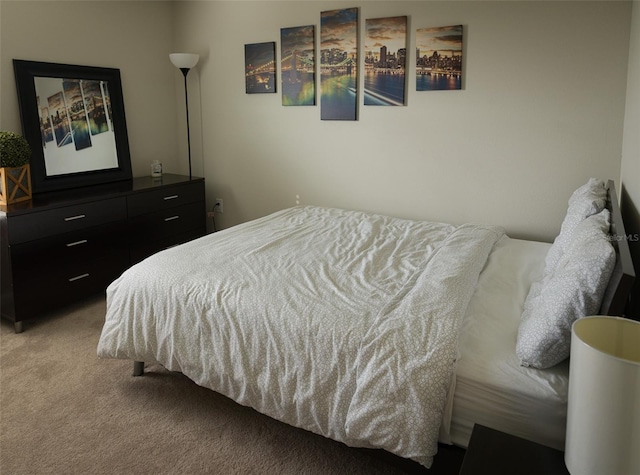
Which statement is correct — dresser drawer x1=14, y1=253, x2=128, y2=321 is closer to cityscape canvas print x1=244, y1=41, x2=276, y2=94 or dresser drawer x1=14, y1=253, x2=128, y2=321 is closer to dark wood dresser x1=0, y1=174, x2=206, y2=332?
dark wood dresser x1=0, y1=174, x2=206, y2=332

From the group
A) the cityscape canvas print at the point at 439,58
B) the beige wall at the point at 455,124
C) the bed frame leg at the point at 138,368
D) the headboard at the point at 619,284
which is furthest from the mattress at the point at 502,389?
the cityscape canvas print at the point at 439,58

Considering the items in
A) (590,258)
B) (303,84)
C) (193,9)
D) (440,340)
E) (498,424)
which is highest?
(193,9)

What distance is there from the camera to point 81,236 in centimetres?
322

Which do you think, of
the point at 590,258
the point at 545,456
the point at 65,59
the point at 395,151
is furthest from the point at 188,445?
the point at 65,59

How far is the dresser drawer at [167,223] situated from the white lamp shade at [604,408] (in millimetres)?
3155

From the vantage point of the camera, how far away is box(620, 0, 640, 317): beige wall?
184cm

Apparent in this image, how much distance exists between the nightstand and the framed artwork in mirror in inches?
127

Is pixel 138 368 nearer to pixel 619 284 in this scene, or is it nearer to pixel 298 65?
pixel 619 284

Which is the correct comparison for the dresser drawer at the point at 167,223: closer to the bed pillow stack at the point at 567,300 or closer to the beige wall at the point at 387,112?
the beige wall at the point at 387,112

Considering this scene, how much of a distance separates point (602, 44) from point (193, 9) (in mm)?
3118

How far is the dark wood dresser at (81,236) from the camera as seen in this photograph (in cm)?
288

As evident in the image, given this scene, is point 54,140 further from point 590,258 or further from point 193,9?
point 590,258

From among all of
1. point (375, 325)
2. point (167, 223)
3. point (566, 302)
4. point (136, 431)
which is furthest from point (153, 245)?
point (566, 302)

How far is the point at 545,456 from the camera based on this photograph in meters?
1.26
